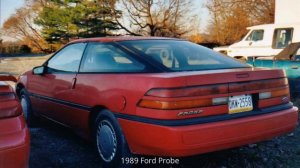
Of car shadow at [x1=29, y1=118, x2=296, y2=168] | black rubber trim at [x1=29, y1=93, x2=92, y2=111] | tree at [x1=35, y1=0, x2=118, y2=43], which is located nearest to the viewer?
car shadow at [x1=29, y1=118, x2=296, y2=168]

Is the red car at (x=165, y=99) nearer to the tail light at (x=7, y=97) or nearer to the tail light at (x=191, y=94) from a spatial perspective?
the tail light at (x=191, y=94)

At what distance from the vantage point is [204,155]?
4.14 m

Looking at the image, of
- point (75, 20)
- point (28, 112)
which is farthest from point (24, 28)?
point (28, 112)

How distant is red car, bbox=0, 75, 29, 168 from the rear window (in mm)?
1402

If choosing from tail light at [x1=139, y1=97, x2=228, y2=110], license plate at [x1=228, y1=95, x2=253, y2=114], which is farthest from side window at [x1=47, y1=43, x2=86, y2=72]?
license plate at [x1=228, y1=95, x2=253, y2=114]

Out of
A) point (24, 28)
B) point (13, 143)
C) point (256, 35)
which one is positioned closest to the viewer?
point (13, 143)

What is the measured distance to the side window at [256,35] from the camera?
16056mm

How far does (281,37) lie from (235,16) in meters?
10.8

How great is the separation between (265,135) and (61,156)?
2.17 metres

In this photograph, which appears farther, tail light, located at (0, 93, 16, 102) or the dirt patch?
the dirt patch

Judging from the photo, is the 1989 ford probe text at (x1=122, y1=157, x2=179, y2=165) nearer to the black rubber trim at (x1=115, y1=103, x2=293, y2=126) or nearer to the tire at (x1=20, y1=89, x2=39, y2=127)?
the black rubber trim at (x1=115, y1=103, x2=293, y2=126)

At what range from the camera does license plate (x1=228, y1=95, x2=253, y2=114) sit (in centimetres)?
331

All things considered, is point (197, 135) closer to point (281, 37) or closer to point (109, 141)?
point (109, 141)

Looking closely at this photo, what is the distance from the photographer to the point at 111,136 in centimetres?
362
